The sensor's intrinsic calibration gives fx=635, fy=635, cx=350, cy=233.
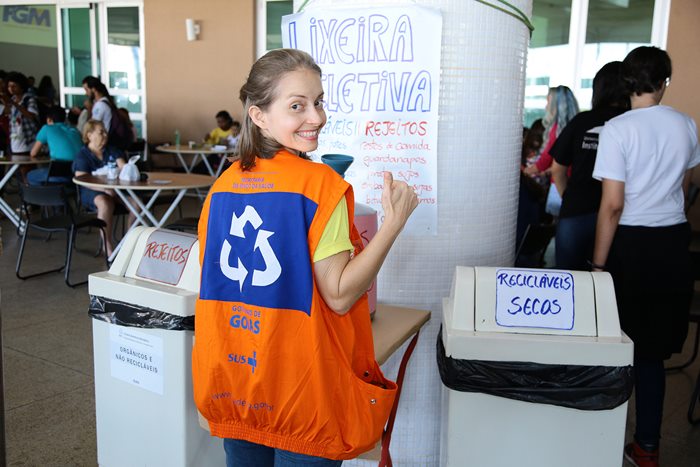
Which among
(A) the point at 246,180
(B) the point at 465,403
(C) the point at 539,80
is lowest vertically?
(B) the point at 465,403

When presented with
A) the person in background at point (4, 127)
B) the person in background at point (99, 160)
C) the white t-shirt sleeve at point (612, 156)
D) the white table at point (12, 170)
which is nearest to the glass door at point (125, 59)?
the person in background at point (4, 127)

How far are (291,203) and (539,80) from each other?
24.6ft

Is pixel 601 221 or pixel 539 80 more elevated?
pixel 539 80

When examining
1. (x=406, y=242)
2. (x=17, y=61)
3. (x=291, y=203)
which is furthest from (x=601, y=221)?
(x=17, y=61)

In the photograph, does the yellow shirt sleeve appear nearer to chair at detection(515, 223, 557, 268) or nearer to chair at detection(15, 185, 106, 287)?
chair at detection(515, 223, 557, 268)

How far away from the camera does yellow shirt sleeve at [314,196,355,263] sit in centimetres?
120

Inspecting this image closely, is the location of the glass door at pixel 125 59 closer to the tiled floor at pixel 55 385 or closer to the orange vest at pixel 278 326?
the tiled floor at pixel 55 385

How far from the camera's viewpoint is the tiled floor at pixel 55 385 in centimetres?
254

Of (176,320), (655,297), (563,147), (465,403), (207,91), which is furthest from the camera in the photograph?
(207,91)

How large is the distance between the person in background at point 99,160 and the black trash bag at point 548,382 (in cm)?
438

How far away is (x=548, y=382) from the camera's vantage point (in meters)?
1.46

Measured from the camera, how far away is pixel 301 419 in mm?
Answer: 1238

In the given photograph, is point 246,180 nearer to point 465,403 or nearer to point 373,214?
point 373,214

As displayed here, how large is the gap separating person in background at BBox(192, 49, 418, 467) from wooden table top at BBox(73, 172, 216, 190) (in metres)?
3.53
